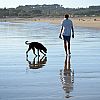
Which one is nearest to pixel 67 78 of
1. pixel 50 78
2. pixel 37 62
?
pixel 50 78

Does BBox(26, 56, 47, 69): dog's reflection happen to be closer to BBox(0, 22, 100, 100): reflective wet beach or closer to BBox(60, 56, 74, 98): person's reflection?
BBox(0, 22, 100, 100): reflective wet beach

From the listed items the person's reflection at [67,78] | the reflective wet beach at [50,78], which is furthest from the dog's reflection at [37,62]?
the person's reflection at [67,78]

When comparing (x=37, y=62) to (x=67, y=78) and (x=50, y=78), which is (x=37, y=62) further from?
(x=67, y=78)

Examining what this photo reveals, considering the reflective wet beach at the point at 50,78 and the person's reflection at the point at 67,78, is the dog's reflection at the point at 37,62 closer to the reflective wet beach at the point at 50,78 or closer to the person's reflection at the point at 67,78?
the reflective wet beach at the point at 50,78

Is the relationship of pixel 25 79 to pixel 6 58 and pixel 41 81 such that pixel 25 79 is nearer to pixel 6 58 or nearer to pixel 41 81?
pixel 41 81

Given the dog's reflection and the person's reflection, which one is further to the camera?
the dog's reflection

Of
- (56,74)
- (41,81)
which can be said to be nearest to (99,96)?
(41,81)

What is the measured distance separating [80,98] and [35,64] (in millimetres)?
5762

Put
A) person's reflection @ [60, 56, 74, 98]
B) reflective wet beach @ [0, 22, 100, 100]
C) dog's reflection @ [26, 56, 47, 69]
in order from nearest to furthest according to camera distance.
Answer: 1. reflective wet beach @ [0, 22, 100, 100]
2. person's reflection @ [60, 56, 74, 98]
3. dog's reflection @ [26, 56, 47, 69]

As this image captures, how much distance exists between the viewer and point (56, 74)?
10.6 m

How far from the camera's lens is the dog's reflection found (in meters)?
12.6

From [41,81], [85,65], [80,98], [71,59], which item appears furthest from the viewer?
[71,59]

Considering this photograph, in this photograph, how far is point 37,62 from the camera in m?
13.8

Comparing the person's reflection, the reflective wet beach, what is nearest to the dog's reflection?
the reflective wet beach
